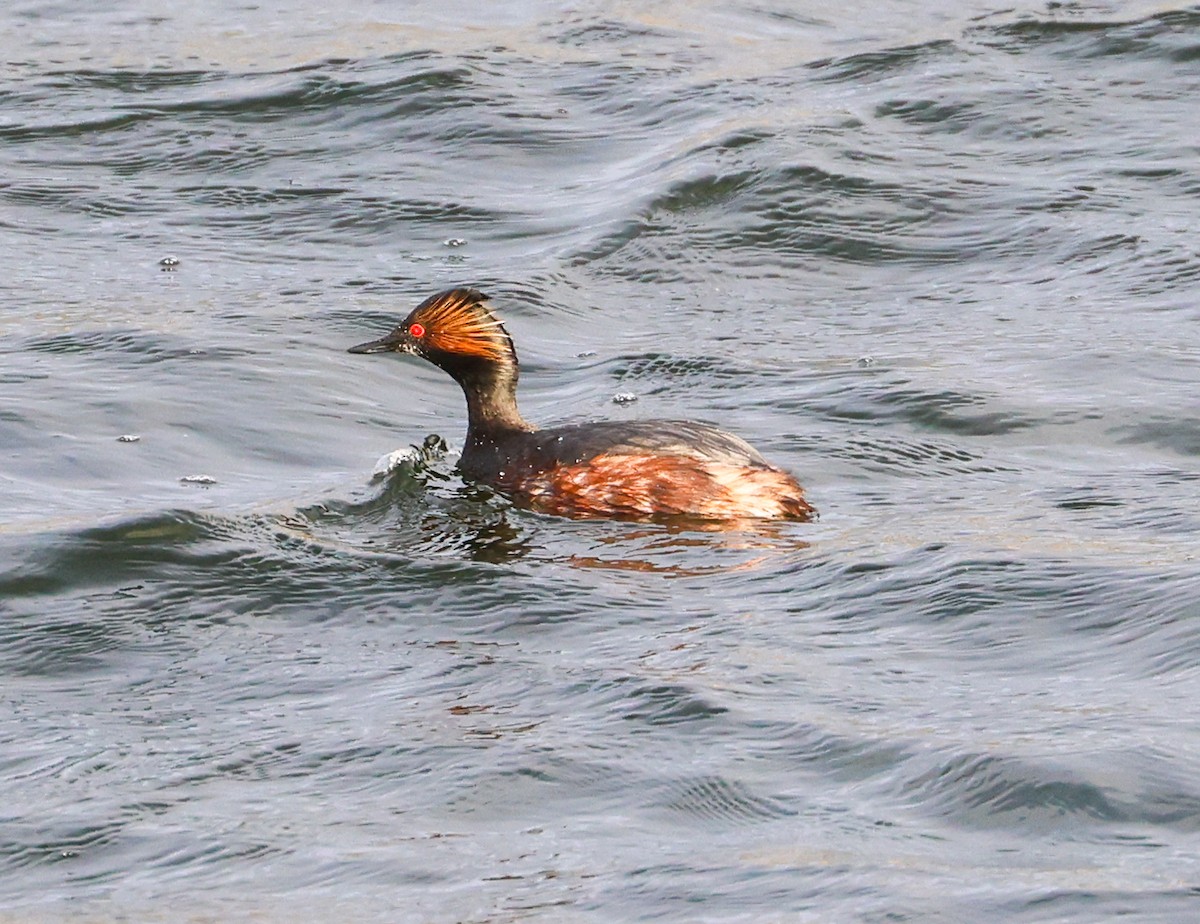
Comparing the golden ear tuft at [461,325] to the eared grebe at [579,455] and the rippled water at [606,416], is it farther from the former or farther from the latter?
the rippled water at [606,416]

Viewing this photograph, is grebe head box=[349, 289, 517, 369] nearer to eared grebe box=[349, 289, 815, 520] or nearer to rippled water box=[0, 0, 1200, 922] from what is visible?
eared grebe box=[349, 289, 815, 520]

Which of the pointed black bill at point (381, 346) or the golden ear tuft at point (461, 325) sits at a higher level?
the golden ear tuft at point (461, 325)

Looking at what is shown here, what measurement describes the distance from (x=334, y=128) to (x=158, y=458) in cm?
585

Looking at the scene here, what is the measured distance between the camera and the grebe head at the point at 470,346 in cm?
930

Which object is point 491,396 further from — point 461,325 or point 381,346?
point 381,346

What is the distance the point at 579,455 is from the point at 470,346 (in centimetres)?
98

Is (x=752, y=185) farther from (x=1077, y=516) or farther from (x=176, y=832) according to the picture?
(x=176, y=832)

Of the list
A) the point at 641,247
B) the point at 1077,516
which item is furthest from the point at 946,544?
the point at 641,247

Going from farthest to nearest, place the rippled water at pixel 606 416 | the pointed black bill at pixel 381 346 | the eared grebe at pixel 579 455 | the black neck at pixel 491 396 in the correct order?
1. the pointed black bill at pixel 381 346
2. the black neck at pixel 491 396
3. the eared grebe at pixel 579 455
4. the rippled water at pixel 606 416

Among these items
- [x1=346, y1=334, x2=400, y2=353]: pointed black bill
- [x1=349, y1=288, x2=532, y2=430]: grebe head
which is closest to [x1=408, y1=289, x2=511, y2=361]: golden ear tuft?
[x1=349, y1=288, x2=532, y2=430]: grebe head

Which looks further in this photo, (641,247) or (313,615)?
(641,247)

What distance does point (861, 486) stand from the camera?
29.2 feet

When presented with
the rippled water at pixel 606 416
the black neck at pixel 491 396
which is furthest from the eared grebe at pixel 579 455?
the rippled water at pixel 606 416

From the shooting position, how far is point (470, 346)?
30.8ft
